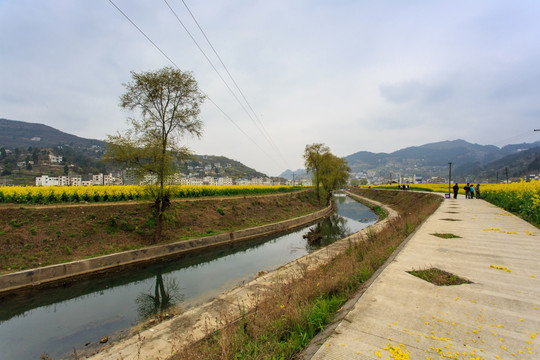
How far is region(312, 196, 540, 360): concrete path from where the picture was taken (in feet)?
10.2

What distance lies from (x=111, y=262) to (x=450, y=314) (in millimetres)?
14847

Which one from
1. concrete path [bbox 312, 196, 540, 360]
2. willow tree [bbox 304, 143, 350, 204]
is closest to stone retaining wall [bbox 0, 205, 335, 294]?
concrete path [bbox 312, 196, 540, 360]

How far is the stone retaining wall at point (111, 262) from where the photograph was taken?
33.5 ft

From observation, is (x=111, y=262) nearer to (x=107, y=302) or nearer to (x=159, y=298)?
(x=107, y=302)

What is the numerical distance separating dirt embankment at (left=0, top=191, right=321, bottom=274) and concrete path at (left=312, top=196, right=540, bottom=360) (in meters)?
14.3

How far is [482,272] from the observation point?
5.82 meters

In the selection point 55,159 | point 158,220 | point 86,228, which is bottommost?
point 86,228

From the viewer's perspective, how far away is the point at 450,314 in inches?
157

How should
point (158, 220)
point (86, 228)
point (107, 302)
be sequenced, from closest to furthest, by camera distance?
point (107, 302), point (86, 228), point (158, 220)

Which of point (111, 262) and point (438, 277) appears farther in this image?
point (111, 262)

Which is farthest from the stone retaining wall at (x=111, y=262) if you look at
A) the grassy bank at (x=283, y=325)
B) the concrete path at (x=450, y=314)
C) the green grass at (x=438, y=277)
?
the green grass at (x=438, y=277)

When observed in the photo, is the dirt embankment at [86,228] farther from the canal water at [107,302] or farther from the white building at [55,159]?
the white building at [55,159]

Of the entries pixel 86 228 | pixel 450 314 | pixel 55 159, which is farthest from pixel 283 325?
pixel 55 159

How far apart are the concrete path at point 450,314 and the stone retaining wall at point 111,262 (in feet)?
43.7
